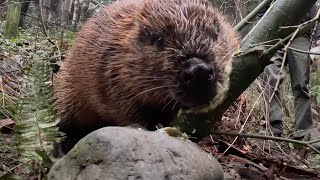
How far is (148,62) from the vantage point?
3.54m

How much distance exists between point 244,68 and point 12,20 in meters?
7.46

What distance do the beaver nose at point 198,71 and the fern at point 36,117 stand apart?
824 mm

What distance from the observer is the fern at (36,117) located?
3037 millimetres

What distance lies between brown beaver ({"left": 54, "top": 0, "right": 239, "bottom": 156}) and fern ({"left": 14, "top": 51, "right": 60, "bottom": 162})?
1.76 ft

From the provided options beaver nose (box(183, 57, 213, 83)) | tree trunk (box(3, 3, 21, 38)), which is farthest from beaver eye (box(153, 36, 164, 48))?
tree trunk (box(3, 3, 21, 38))

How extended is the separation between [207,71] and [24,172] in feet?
4.06

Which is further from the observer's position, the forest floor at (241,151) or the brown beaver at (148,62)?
the forest floor at (241,151)

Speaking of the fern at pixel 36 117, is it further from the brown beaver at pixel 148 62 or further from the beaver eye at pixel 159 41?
the beaver eye at pixel 159 41

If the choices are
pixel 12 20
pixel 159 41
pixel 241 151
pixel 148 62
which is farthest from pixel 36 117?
pixel 12 20

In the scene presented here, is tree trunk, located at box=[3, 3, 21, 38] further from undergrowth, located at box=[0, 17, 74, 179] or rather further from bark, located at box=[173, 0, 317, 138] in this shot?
bark, located at box=[173, 0, 317, 138]

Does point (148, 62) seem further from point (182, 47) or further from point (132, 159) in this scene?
point (132, 159)

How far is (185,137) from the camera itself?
302 centimetres

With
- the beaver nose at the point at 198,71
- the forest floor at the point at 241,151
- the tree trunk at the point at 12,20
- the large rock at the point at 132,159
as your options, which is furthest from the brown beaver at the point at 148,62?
the tree trunk at the point at 12,20

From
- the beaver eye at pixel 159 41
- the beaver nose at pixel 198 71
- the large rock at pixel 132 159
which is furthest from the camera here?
the beaver eye at pixel 159 41
